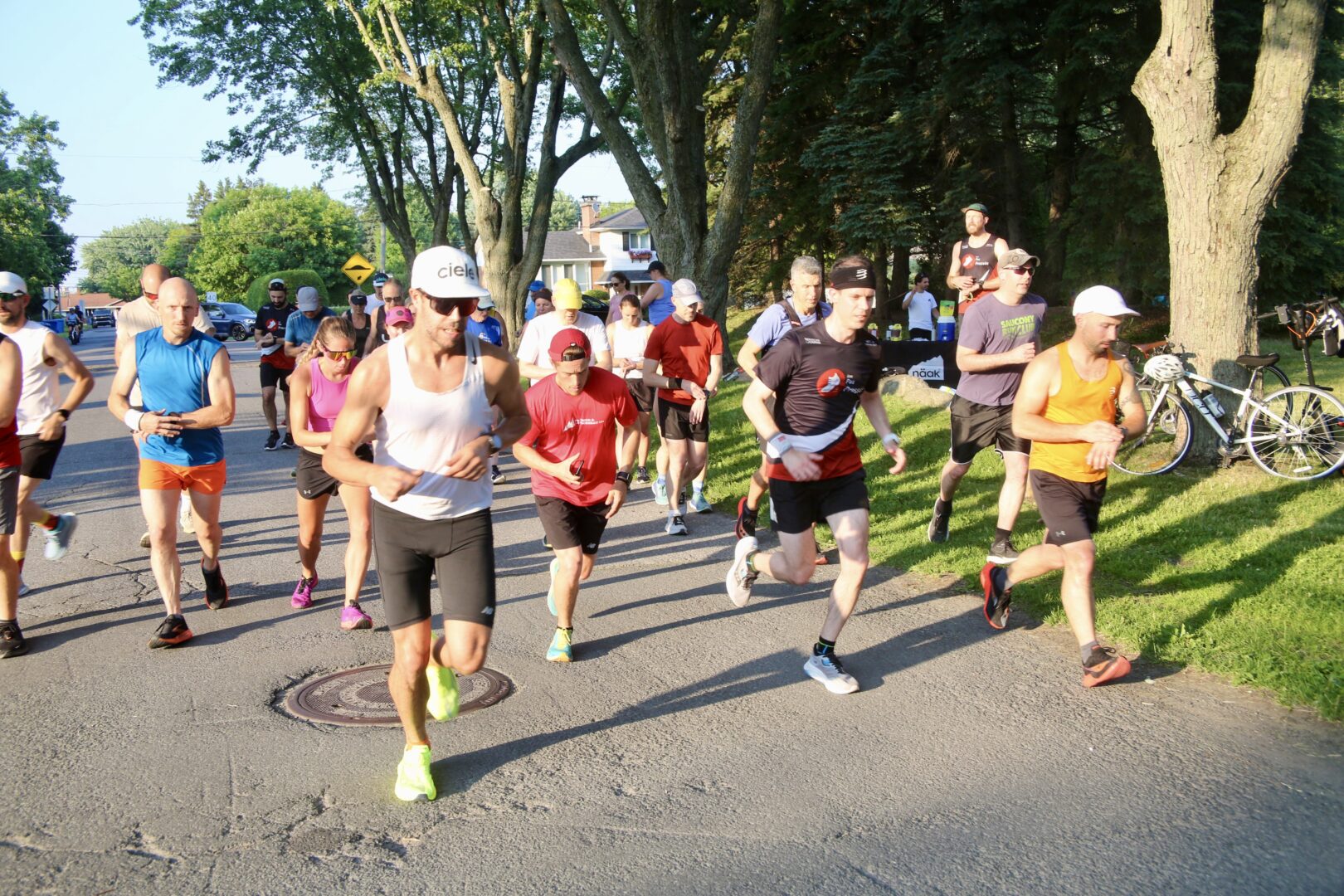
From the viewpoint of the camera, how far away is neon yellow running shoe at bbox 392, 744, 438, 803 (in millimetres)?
4223

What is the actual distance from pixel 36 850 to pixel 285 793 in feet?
2.82

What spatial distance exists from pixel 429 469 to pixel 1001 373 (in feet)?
15.9

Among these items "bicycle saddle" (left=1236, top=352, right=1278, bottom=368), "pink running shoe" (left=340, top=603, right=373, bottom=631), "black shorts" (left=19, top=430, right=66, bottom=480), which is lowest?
"pink running shoe" (left=340, top=603, right=373, bottom=631)

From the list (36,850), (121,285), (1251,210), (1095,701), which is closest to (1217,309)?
(1251,210)

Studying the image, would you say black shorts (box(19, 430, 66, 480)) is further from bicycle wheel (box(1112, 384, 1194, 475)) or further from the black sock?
bicycle wheel (box(1112, 384, 1194, 475))

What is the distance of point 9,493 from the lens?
20.1 feet

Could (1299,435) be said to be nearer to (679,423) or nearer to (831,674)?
(679,423)

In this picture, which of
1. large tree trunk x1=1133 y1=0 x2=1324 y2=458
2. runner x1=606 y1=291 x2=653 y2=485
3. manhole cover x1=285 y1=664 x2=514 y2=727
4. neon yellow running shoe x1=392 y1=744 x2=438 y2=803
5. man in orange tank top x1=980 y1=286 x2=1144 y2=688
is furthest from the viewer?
runner x1=606 y1=291 x2=653 y2=485

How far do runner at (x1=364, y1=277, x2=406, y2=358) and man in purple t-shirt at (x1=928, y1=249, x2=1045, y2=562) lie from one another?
5.10 meters

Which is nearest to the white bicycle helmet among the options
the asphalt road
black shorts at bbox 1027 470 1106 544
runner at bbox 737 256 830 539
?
runner at bbox 737 256 830 539

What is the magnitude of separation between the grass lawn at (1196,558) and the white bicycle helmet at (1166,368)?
899mm

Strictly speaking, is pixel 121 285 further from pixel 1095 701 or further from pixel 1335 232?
pixel 1095 701

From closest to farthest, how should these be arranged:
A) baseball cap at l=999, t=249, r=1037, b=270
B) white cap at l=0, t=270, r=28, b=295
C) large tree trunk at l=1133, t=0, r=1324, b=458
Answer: white cap at l=0, t=270, r=28, b=295
baseball cap at l=999, t=249, r=1037, b=270
large tree trunk at l=1133, t=0, r=1324, b=458

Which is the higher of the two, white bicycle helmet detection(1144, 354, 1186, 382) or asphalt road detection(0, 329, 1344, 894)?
white bicycle helmet detection(1144, 354, 1186, 382)
